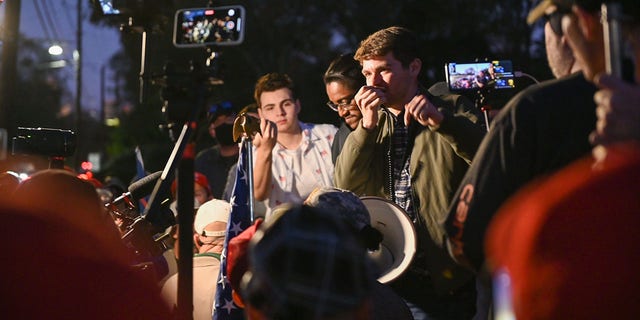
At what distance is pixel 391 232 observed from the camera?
4070 mm

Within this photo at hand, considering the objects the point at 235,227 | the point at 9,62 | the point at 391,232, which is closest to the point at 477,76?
the point at 391,232

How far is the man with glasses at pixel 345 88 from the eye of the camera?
17.2ft

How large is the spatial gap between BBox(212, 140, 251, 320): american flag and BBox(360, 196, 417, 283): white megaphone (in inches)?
22.1

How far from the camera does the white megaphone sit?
400 centimetres

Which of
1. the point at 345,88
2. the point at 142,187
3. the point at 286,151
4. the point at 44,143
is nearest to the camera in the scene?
the point at 142,187

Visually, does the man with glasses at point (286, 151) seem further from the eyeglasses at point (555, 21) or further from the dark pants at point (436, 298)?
the eyeglasses at point (555, 21)

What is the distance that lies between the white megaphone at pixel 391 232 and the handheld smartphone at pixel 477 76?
888 millimetres

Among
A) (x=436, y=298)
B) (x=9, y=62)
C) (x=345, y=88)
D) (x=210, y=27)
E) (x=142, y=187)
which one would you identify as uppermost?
(x=9, y=62)

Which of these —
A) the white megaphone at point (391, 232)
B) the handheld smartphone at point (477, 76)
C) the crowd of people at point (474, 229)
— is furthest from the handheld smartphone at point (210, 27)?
the handheld smartphone at point (477, 76)

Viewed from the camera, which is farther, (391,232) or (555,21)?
(391,232)

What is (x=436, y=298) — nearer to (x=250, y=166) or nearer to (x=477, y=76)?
(x=250, y=166)

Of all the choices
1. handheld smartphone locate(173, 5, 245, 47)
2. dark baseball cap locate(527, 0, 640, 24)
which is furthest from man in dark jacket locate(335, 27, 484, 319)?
dark baseball cap locate(527, 0, 640, 24)

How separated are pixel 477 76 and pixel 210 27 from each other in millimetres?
1689

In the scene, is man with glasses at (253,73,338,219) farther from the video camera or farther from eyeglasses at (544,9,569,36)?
eyeglasses at (544,9,569,36)
